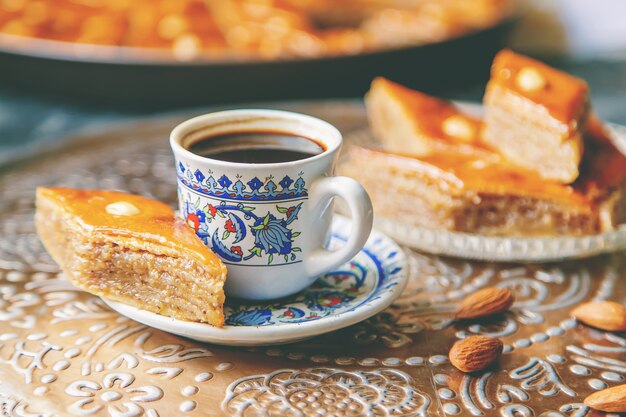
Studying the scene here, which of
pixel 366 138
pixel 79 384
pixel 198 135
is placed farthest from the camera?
pixel 366 138

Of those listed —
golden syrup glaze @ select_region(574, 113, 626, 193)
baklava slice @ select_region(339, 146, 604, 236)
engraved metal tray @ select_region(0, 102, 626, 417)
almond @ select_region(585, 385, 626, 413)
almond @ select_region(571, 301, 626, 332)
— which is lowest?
engraved metal tray @ select_region(0, 102, 626, 417)

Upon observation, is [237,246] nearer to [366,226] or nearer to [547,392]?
[366,226]

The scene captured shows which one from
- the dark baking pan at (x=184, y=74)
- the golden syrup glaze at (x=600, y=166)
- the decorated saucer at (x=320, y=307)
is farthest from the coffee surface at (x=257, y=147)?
the dark baking pan at (x=184, y=74)

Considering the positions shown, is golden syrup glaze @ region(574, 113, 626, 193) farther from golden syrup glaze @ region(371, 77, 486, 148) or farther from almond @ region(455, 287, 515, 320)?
almond @ region(455, 287, 515, 320)

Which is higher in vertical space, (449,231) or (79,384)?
(449,231)

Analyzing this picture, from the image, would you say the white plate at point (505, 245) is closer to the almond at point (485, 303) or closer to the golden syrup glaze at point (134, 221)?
the almond at point (485, 303)

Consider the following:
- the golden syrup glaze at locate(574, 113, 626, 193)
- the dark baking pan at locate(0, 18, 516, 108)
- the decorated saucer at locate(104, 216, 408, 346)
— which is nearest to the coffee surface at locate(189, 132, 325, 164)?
the decorated saucer at locate(104, 216, 408, 346)

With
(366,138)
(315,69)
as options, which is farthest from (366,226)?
(315,69)
